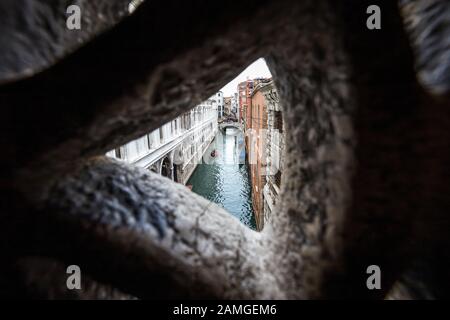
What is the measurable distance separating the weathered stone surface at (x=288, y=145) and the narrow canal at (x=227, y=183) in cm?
1037

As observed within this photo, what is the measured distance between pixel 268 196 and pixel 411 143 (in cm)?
721

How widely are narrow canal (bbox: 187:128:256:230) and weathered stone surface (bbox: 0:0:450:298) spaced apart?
34.0 ft

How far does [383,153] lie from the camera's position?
43 centimetres

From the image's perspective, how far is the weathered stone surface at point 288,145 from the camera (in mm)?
409

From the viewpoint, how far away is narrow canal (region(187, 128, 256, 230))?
1282 centimetres

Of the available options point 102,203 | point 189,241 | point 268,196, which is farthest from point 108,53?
point 268,196

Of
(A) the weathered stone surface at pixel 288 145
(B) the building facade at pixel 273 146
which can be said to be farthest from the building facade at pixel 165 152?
(B) the building facade at pixel 273 146

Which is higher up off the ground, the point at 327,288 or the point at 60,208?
the point at 60,208

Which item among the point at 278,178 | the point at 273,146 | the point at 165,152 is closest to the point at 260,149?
the point at 273,146

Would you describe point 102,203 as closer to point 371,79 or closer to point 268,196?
point 371,79

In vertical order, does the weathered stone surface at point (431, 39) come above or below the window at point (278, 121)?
below

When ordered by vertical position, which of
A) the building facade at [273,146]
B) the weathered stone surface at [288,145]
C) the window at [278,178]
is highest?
the building facade at [273,146]

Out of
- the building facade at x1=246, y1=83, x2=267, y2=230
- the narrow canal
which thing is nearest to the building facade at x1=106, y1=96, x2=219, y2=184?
the narrow canal

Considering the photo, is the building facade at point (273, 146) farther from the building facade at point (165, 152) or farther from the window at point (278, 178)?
the building facade at point (165, 152)
